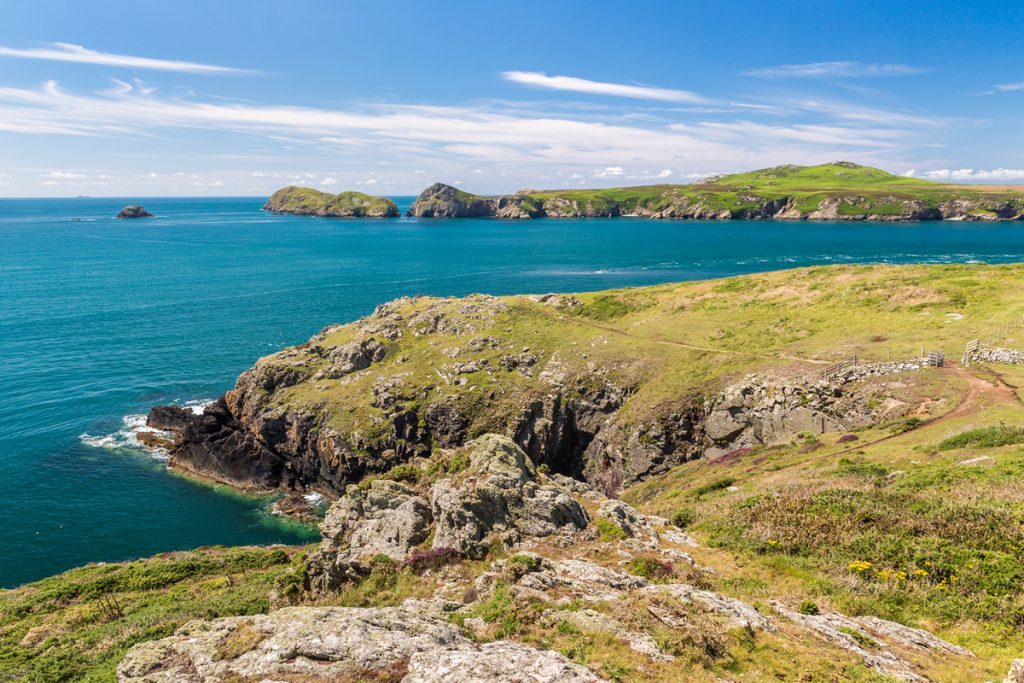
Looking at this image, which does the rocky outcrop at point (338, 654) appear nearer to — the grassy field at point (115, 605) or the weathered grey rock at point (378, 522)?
the grassy field at point (115, 605)

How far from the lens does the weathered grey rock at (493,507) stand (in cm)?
2659

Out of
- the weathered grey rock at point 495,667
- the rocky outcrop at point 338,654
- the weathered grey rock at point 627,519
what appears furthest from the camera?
the weathered grey rock at point 627,519

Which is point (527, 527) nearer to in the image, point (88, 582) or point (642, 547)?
point (642, 547)

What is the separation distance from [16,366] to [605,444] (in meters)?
99.8

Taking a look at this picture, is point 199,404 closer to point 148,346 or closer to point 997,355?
point 148,346

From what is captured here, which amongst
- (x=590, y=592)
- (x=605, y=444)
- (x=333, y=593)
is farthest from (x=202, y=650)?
(x=605, y=444)

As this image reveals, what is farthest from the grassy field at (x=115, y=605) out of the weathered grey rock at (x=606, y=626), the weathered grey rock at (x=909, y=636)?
the weathered grey rock at (x=909, y=636)

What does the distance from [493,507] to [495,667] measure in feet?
42.3

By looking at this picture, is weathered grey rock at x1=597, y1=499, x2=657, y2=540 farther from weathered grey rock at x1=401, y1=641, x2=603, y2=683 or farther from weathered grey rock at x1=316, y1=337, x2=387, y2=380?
weathered grey rock at x1=316, y1=337, x2=387, y2=380

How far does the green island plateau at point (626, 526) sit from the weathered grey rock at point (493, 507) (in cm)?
15

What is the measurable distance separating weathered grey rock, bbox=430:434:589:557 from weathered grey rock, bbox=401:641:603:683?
9.93 m

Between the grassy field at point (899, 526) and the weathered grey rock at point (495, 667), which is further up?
the weathered grey rock at point (495, 667)

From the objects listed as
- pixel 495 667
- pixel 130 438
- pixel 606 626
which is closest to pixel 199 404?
pixel 130 438

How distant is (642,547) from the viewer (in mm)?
26828
